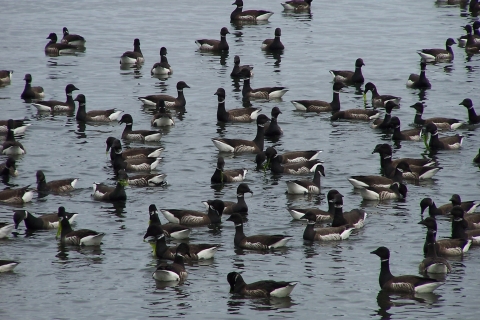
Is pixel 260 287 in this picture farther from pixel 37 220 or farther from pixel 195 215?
pixel 37 220

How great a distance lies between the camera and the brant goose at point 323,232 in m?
22.8

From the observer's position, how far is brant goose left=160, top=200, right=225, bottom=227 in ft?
78.0

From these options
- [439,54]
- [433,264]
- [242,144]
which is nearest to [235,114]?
[242,144]

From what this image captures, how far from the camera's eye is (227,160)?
30.4m

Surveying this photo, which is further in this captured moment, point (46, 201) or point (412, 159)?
point (412, 159)

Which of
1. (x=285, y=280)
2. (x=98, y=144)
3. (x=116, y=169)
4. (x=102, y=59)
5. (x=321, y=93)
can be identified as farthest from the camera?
(x=102, y=59)

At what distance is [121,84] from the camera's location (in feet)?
137

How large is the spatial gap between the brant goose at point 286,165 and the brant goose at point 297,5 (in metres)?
34.3

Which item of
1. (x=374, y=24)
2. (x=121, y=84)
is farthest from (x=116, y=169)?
(x=374, y=24)

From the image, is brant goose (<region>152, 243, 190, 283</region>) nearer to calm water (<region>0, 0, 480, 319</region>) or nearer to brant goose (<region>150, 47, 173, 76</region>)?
calm water (<region>0, 0, 480, 319</region>)

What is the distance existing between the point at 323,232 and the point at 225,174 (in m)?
5.55

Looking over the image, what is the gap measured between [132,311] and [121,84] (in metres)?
24.0

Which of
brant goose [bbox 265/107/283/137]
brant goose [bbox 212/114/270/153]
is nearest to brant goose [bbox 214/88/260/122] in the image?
brant goose [bbox 265/107/283/137]

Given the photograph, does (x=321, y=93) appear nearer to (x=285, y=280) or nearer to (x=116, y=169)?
(x=116, y=169)
